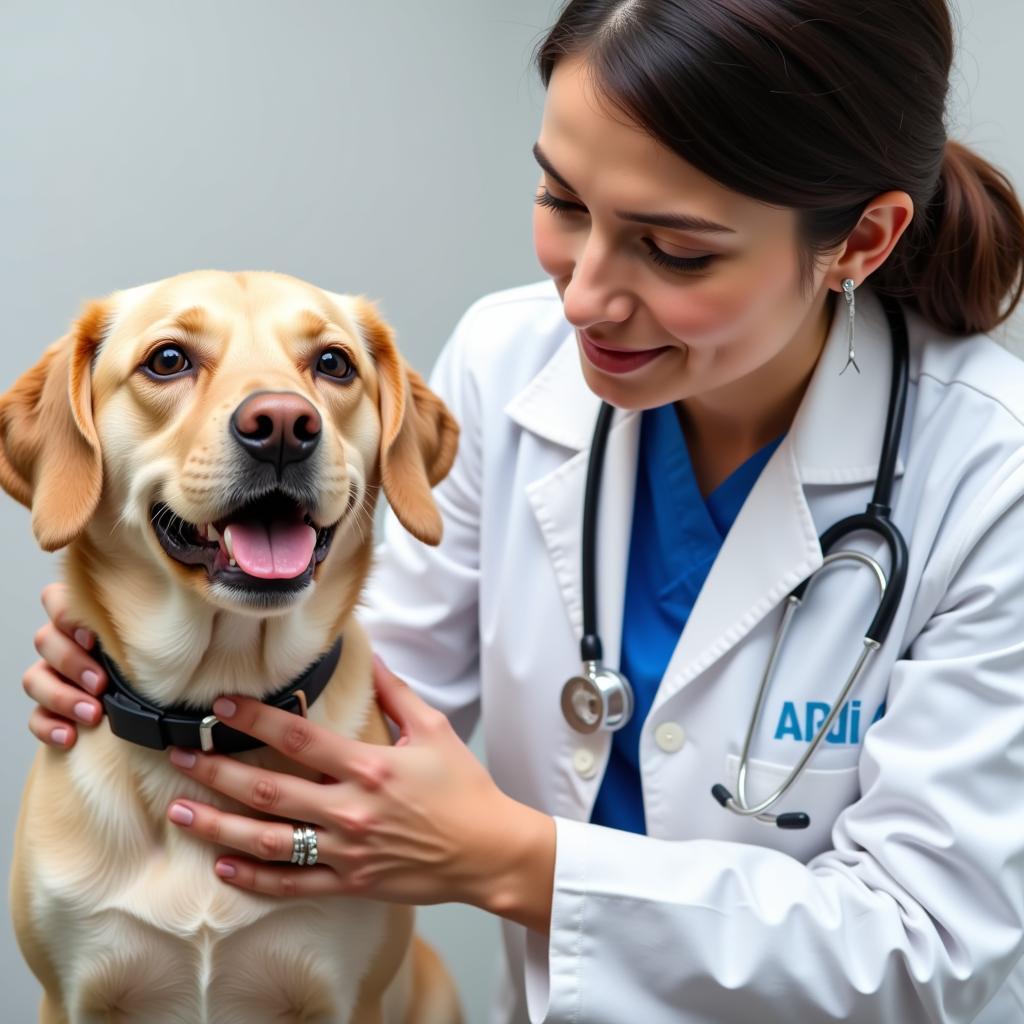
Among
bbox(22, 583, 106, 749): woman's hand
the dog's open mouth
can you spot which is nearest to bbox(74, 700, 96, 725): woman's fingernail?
bbox(22, 583, 106, 749): woman's hand

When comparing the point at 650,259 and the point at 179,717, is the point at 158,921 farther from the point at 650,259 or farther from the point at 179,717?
the point at 650,259

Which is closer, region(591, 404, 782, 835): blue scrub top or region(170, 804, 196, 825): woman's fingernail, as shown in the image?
region(170, 804, 196, 825): woman's fingernail

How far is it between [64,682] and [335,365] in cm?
50

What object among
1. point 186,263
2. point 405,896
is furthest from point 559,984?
point 186,263

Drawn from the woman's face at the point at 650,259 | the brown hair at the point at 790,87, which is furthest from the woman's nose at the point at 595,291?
the brown hair at the point at 790,87

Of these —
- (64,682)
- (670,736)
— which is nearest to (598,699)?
(670,736)

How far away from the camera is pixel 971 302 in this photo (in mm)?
1577

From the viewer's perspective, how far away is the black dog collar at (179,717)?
132 cm

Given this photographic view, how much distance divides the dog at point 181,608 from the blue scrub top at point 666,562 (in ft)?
1.23

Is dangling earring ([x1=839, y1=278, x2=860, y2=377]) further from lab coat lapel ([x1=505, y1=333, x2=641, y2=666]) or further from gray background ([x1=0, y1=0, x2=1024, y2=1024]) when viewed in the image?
gray background ([x1=0, y1=0, x2=1024, y2=1024])

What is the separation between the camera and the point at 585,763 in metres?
1.61

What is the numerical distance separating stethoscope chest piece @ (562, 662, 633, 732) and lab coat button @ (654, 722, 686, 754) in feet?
0.16

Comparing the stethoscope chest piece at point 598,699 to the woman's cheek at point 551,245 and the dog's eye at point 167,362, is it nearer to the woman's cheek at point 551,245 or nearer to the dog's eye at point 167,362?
the woman's cheek at point 551,245

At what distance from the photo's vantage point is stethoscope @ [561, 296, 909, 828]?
1465mm
